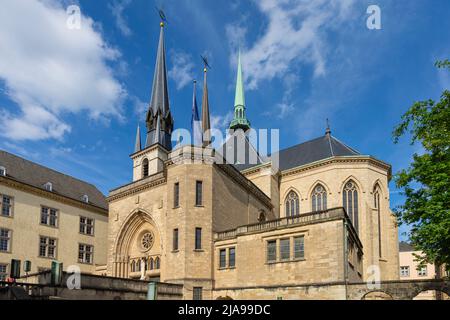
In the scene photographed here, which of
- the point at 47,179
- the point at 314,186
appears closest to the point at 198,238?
the point at 314,186

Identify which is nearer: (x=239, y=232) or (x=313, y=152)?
(x=239, y=232)

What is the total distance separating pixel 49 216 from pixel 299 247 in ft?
74.5

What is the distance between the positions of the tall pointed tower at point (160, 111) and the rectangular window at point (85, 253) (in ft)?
58.7

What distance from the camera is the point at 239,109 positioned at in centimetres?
6925

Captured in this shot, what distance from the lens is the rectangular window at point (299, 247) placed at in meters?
24.7

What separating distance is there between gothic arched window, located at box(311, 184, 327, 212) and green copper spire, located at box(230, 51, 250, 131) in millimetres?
26583

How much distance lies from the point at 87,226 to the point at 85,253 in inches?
101

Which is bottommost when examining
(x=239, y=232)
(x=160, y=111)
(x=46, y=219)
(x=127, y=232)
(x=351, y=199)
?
(x=239, y=232)

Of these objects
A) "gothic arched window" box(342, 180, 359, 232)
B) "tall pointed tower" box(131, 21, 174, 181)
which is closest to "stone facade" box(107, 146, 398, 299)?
"gothic arched window" box(342, 180, 359, 232)

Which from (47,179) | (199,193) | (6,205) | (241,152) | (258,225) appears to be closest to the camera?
(258,225)

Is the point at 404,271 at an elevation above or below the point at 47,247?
below

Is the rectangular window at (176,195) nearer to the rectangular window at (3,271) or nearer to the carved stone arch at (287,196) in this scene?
the rectangular window at (3,271)

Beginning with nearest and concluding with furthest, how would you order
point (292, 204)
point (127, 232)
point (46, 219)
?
point (127, 232) → point (46, 219) → point (292, 204)

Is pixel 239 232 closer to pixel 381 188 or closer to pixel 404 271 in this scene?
pixel 381 188
